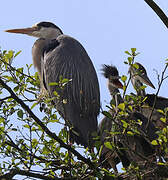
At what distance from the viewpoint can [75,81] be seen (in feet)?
13.6

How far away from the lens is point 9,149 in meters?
2.79

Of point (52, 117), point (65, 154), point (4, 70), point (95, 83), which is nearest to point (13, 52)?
point (4, 70)

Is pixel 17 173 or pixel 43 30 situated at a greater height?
pixel 43 30

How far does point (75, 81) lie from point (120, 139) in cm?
164

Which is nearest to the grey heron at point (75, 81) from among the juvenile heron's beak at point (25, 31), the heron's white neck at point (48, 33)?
the heron's white neck at point (48, 33)

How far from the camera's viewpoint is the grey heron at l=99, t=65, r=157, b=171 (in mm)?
2589

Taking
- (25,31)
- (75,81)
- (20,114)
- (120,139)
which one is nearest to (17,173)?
(20,114)

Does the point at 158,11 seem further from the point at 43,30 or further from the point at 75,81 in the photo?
the point at 43,30

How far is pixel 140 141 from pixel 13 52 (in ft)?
5.24

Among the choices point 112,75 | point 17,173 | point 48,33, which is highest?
point 48,33

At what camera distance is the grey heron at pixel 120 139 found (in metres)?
2.59

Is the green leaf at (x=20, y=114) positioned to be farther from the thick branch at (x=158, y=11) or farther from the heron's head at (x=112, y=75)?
the heron's head at (x=112, y=75)

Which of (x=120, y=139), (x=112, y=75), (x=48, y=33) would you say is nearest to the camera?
(x=120, y=139)

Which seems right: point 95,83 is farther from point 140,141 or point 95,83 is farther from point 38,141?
point 38,141
